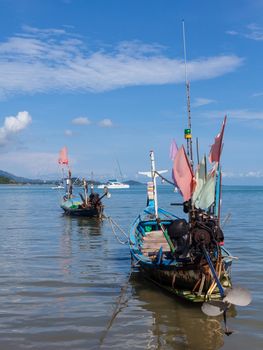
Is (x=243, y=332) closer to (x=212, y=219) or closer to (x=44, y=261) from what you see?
(x=212, y=219)

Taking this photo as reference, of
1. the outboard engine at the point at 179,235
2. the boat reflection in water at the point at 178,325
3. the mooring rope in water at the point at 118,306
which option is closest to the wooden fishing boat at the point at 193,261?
the outboard engine at the point at 179,235

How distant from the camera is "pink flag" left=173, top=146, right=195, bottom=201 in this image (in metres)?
12.3

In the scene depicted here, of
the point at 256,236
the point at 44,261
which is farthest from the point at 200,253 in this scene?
the point at 256,236

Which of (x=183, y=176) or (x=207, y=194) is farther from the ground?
(x=183, y=176)

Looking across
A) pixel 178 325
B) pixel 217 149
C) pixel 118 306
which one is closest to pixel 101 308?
pixel 118 306

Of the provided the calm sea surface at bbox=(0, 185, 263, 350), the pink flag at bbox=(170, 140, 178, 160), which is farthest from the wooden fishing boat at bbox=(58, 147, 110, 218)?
the pink flag at bbox=(170, 140, 178, 160)

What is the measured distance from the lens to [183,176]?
12477 millimetres

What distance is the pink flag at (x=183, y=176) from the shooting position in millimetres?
12320

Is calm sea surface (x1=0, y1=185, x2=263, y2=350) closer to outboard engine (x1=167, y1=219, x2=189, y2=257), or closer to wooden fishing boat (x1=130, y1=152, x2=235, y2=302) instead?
wooden fishing boat (x1=130, y1=152, x2=235, y2=302)

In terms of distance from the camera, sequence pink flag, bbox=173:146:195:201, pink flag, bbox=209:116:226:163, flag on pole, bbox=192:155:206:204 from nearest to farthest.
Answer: pink flag, bbox=209:116:226:163
flag on pole, bbox=192:155:206:204
pink flag, bbox=173:146:195:201

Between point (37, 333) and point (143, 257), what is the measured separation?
4678 millimetres

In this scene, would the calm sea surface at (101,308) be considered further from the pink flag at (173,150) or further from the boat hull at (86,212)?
the boat hull at (86,212)

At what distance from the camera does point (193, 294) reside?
11.1 meters

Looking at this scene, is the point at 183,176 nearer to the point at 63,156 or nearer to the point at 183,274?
the point at 183,274
